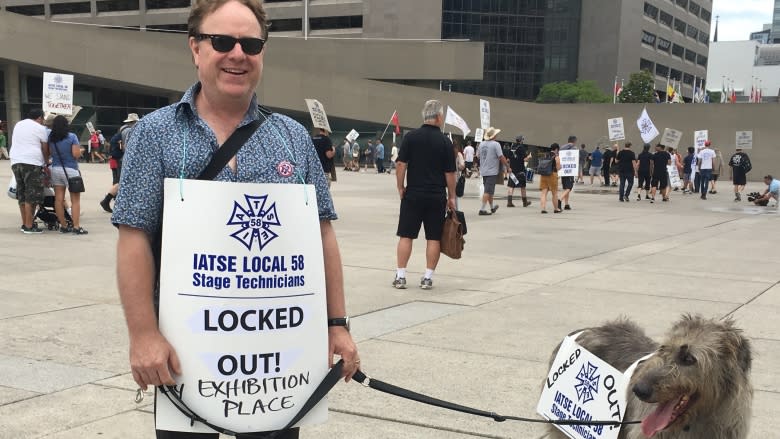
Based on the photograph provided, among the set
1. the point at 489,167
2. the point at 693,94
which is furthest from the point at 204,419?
the point at 693,94

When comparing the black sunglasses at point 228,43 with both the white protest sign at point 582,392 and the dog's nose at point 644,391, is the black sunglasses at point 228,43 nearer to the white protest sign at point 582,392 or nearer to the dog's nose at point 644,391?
the dog's nose at point 644,391

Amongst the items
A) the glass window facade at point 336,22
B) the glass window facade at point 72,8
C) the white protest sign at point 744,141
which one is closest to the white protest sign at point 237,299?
the white protest sign at point 744,141

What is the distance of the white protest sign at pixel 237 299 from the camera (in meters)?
2.02

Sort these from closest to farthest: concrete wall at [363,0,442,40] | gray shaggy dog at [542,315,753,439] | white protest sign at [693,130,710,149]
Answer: gray shaggy dog at [542,315,753,439]
white protest sign at [693,130,710,149]
concrete wall at [363,0,442,40]

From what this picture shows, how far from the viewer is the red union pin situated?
2242mm

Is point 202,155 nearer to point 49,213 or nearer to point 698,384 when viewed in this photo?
point 698,384

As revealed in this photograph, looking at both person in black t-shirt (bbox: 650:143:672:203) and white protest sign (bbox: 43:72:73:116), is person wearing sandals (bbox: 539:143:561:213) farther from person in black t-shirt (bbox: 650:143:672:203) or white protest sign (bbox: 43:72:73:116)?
white protest sign (bbox: 43:72:73:116)

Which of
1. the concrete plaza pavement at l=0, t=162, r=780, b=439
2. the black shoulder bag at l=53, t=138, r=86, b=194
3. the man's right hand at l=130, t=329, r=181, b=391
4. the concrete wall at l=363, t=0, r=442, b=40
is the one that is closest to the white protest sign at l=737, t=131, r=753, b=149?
the concrete plaza pavement at l=0, t=162, r=780, b=439

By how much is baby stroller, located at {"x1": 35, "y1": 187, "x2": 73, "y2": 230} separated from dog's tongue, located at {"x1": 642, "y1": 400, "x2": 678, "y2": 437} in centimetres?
1098

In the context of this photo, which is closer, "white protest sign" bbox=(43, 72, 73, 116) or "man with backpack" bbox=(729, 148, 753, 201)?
"white protest sign" bbox=(43, 72, 73, 116)

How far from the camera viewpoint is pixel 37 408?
4.00 m

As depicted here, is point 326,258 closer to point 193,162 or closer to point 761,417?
point 193,162

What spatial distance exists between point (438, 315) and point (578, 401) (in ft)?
11.1

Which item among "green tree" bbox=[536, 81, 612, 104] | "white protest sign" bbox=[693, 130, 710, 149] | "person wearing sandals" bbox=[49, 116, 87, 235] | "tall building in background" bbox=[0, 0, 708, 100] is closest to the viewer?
"person wearing sandals" bbox=[49, 116, 87, 235]
